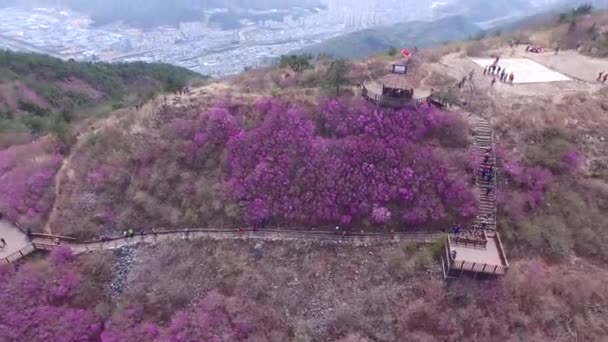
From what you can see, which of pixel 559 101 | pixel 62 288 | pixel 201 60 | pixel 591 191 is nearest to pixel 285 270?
pixel 62 288

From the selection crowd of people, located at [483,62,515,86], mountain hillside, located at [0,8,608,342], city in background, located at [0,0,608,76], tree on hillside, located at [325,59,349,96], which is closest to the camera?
mountain hillside, located at [0,8,608,342]

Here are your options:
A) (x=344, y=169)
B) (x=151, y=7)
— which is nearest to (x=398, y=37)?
(x=151, y=7)

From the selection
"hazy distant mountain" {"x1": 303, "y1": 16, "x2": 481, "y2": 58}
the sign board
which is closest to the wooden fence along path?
the sign board

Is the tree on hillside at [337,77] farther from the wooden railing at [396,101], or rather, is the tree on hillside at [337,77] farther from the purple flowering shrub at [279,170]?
the wooden railing at [396,101]

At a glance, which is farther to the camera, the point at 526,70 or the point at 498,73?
the point at 526,70

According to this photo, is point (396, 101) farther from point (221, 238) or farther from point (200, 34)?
point (200, 34)

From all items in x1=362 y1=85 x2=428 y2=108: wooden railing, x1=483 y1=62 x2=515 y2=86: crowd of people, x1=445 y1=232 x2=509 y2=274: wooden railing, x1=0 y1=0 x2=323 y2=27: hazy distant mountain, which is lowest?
x1=445 y1=232 x2=509 y2=274: wooden railing

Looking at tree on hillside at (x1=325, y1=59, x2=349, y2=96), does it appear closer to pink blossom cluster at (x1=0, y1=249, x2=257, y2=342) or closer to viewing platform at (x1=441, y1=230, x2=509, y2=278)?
viewing platform at (x1=441, y1=230, x2=509, y2=278)

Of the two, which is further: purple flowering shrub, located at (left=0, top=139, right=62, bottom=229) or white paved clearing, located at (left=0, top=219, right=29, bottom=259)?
purple flowering shrub, located at (left=0, top=139, right=62, bottom=229)
